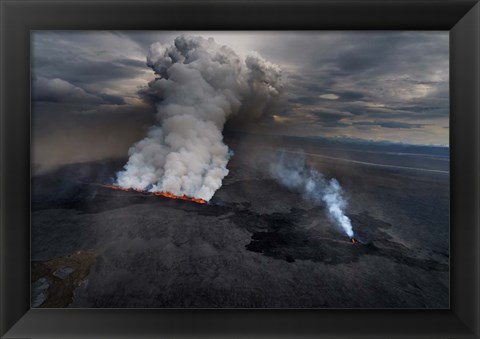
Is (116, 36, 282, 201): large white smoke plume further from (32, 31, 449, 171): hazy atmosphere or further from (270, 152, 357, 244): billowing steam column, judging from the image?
(270, 152, 357, 244): billowing steam column

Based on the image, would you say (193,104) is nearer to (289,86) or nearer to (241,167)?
(241,167)

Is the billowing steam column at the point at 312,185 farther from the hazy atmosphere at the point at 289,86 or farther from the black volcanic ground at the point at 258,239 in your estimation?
the hazy atmosphere at the point at 289,86

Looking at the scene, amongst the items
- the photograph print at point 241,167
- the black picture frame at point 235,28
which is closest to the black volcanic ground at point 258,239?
the photograph print at point 241,167

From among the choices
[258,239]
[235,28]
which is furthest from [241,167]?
[235,28]

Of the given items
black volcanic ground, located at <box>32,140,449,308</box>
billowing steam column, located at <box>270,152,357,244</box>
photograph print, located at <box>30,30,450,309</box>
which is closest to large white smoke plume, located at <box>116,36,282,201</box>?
photograph print, located at <box>30,30,450,309</box>

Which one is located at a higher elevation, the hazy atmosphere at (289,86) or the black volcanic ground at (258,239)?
the hazy atmosphere at (289,86)
